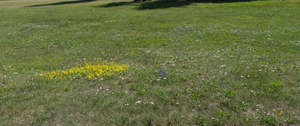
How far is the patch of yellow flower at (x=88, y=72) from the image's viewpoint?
9102 millimetres

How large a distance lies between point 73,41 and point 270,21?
552 inches

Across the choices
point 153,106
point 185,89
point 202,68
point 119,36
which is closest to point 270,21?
point 119,36

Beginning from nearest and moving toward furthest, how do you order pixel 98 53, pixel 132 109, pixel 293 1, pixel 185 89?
pixel 132 109 → pixel 185 89 → pixel 98 53 → pixel 293 1

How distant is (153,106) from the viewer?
6895 mm

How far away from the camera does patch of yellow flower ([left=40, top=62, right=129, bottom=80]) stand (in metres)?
9.10

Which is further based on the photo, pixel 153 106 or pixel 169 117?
pixel 153 106

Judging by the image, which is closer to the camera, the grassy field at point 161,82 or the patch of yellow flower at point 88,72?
the grassy field at point 161,82

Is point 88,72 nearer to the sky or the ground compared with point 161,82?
nearer to the sky

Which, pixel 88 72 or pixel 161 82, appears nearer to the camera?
pixel 161 82

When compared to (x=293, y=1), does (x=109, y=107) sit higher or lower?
lower

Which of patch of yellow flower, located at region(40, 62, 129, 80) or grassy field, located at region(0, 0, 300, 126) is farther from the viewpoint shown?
patch of yellow flower, located at region(40, 62, 129, 80)

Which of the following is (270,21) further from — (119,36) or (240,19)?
(119,36)

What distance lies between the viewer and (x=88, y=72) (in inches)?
373

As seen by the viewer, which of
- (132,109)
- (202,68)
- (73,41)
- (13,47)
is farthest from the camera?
(73,41)
